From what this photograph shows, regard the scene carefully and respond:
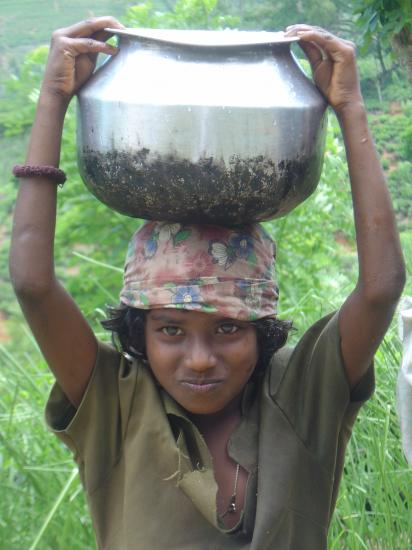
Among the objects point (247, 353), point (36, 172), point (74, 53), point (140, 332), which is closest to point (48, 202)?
point (36, 172)

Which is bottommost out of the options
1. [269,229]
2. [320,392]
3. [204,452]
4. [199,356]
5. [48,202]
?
[269,229]

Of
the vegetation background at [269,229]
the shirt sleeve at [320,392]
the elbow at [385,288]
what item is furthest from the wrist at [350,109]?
the vegetation background at [269,229]

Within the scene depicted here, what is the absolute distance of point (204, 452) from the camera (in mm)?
2443

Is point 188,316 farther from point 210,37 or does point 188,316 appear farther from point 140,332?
point 210,37

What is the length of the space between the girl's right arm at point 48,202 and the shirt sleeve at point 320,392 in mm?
531

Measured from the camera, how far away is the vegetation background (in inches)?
130

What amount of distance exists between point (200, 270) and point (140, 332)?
0.96 feet

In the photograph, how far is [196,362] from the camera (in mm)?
2328

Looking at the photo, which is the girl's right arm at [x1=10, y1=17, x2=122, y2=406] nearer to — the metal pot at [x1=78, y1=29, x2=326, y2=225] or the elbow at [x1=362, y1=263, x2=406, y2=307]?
the metal pot at [x1=78, y1=29, x2=326, y2=225]

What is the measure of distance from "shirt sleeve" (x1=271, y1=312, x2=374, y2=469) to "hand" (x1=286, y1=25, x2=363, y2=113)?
488mm

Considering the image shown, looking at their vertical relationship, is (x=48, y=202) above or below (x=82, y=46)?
below

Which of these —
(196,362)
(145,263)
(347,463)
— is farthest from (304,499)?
(347,463)

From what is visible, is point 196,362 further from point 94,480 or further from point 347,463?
point 347,463

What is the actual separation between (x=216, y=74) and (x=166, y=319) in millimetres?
605
